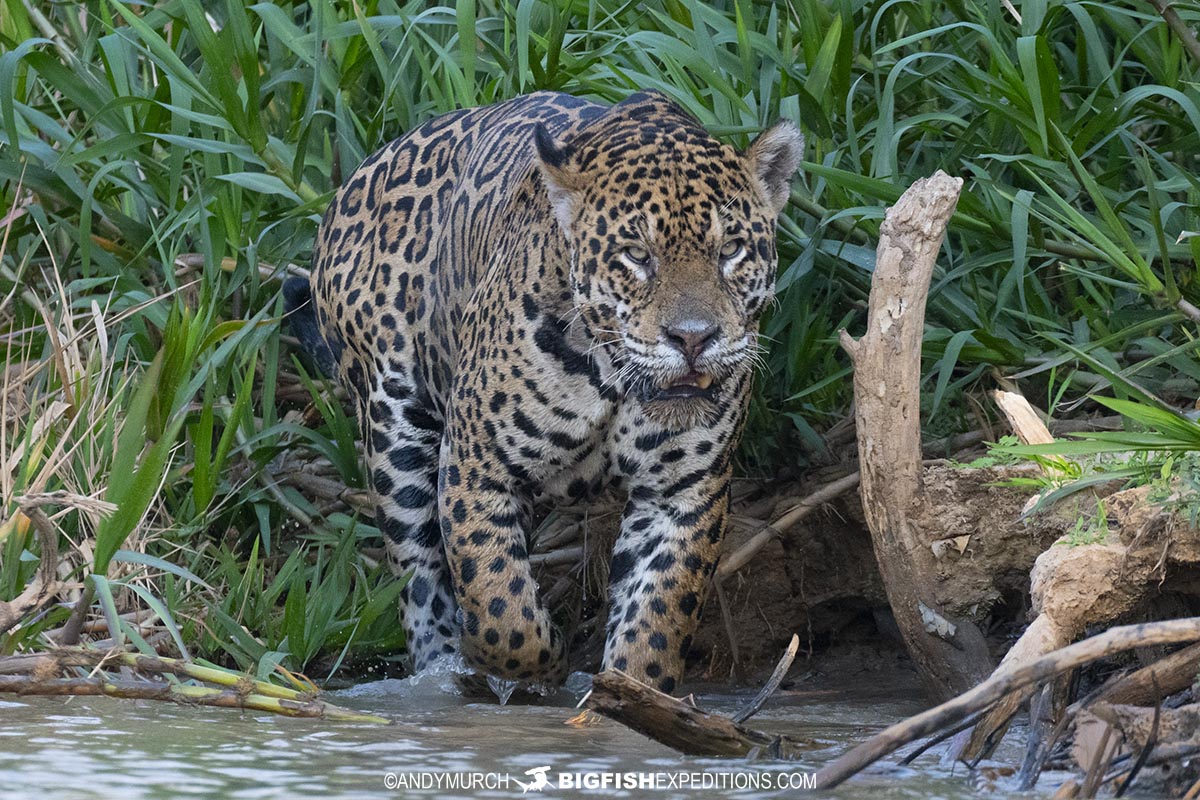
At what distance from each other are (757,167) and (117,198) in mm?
2913

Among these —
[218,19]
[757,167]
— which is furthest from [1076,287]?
[218,19]

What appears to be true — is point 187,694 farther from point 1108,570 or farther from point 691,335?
point 1108,570

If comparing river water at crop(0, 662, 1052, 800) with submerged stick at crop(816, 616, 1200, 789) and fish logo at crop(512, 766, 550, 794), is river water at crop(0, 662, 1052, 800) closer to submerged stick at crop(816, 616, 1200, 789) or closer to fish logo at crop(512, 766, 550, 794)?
fish logo at crop(512, 766, 550, 794)

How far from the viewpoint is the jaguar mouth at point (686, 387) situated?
15.5 ft

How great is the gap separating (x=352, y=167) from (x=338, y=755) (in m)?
3.38

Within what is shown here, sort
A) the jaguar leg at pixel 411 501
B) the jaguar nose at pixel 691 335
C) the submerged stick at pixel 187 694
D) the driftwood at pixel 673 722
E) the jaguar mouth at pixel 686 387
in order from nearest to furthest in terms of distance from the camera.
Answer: the driftwood at pixel 673 722 → the submerged stick at pixel 187 694 → the jaguar nose at pixel 691 335 → the jaguar mouth at pixel 686 387 → the jaguar leg at pixel 411 501

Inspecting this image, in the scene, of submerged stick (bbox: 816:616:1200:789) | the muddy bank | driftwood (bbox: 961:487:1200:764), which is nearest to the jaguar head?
driftwood (bbox: 961:487:1200:764)

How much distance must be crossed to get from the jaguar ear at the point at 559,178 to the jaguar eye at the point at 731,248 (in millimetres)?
462

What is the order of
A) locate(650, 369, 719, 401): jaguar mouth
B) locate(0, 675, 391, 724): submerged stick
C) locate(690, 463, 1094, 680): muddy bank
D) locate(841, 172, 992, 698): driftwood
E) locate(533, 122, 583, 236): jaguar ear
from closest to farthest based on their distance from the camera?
locate(0, 675, 391, 724): submerged stick
locate(841, 172, 992, 698): driftwood
locate(650, 369, 719, 401): jaguar mouth
locate(533, 122, 583, 236): jaguar ear
locate(690, 463, 1094, 680): muddy bank

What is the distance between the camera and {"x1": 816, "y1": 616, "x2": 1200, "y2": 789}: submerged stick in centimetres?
306

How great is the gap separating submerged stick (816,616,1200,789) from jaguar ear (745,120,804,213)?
2099 mm

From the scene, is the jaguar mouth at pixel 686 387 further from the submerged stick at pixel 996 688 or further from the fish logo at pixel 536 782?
the submerged stick at pixel 996 688

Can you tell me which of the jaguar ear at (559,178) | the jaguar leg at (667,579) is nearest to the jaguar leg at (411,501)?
the jaguar leg at (667,579)

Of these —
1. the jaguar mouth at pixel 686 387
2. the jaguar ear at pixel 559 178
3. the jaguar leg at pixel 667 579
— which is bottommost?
the jaguar leg at pixel 667 579
